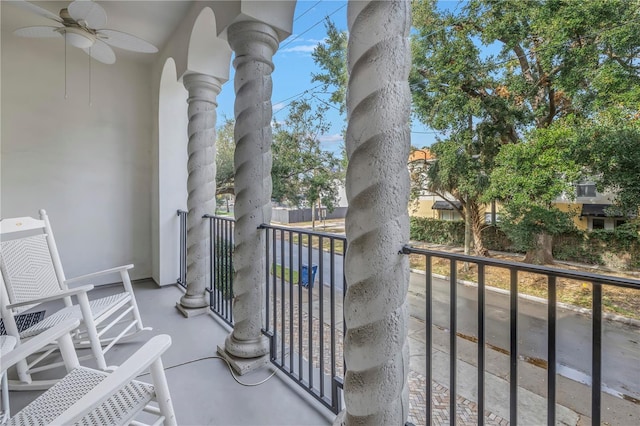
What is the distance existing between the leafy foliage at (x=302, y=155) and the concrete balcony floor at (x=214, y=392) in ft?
8.96

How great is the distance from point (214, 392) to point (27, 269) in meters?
1.48

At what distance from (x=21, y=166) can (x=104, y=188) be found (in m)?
0.70

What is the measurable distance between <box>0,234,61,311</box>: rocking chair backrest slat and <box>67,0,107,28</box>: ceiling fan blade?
60.2 inches

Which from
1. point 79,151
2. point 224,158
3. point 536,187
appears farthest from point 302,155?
point 536,187

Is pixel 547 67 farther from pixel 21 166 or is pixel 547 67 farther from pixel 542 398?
pixel 21 166

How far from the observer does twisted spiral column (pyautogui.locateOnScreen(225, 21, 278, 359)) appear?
1.70m

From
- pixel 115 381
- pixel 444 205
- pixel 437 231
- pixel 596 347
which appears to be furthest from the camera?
pixel 444 205

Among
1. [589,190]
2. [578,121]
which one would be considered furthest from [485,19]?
[589,190]

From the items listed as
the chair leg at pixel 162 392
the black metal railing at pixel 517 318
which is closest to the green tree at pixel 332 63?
the black metal railing at pixel 517 318

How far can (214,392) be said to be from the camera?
1525 millimetres

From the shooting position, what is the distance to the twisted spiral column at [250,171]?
1695 mm

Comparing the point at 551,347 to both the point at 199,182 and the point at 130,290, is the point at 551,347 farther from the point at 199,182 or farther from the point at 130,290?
the point at 199,182

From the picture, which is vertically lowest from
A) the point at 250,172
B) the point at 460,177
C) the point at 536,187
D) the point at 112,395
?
the point at 112,395

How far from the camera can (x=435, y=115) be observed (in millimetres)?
5000
